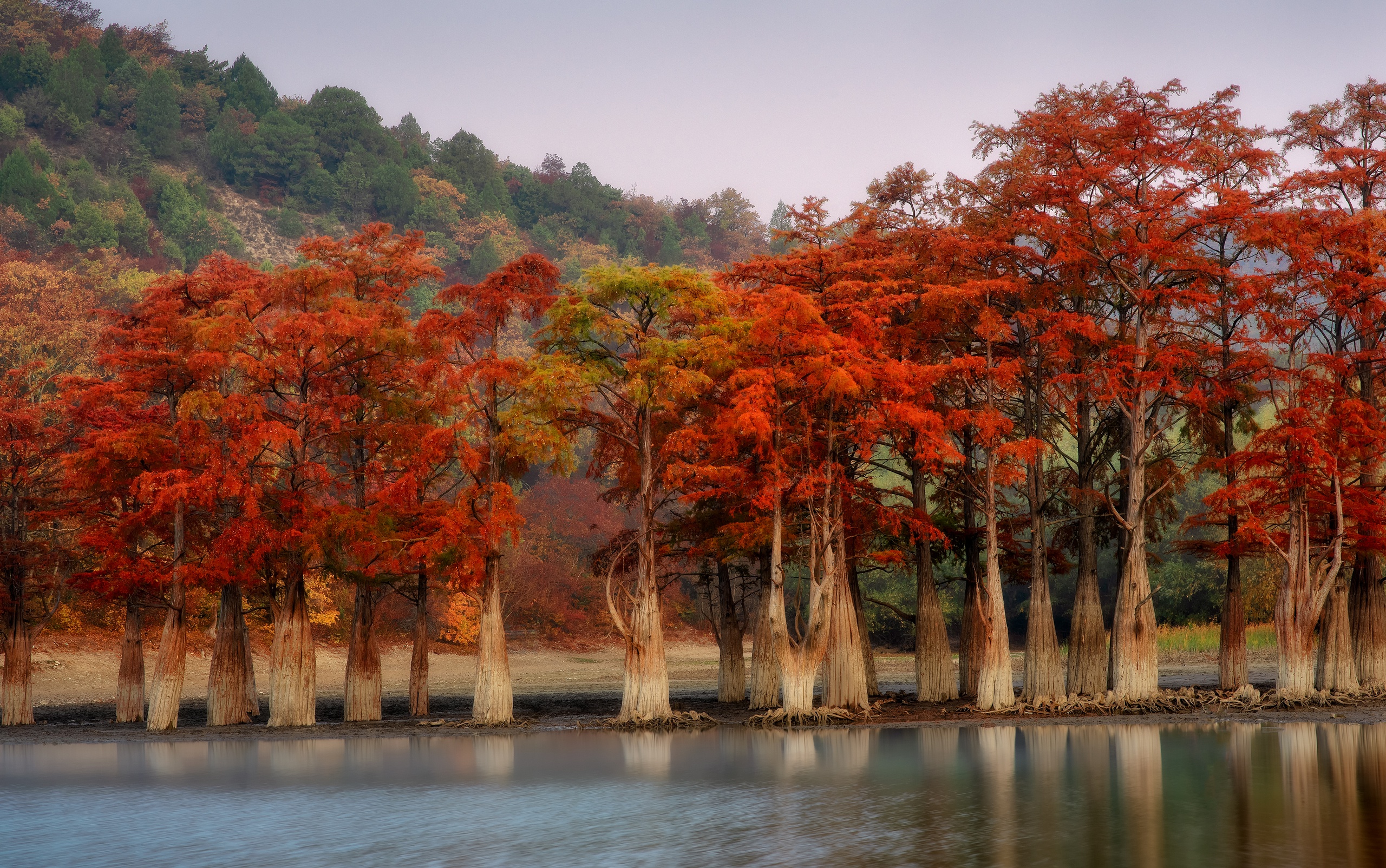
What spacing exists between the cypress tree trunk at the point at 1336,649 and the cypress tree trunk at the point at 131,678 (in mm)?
34858

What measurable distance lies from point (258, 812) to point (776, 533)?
1575cm

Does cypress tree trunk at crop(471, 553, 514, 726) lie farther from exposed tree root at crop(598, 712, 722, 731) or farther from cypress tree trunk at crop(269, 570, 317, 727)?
cypress tree trunk at crop(269, 570, 317, 727)

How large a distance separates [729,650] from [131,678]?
18561 millimetres

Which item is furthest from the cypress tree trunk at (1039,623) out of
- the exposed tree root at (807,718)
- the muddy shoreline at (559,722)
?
the exposed tree root at (807,718)

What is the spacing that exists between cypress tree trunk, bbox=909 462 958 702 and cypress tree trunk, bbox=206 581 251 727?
19.9m

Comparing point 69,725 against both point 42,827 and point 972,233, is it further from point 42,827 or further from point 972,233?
point 972,233

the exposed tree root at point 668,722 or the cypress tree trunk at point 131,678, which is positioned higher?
the cypress tree trunk at point 131,678

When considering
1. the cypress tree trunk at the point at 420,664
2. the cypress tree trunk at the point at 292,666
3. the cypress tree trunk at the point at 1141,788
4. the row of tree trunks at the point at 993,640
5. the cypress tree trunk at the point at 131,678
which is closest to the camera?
the cypress tree trunk at the point at 1141,788

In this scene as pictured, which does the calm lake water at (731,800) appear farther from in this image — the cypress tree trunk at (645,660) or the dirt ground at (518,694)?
the dirt ground at (518,694)

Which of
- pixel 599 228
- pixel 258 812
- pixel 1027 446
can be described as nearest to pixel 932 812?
pixel 258 812

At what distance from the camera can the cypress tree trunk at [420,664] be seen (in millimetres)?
37094

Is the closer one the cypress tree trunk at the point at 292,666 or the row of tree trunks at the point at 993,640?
the row of tree trunks at the point at 993,640

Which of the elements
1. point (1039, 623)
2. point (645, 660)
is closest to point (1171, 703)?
point (1039, 623)

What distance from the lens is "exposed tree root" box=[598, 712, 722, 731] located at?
32438 millimetres
